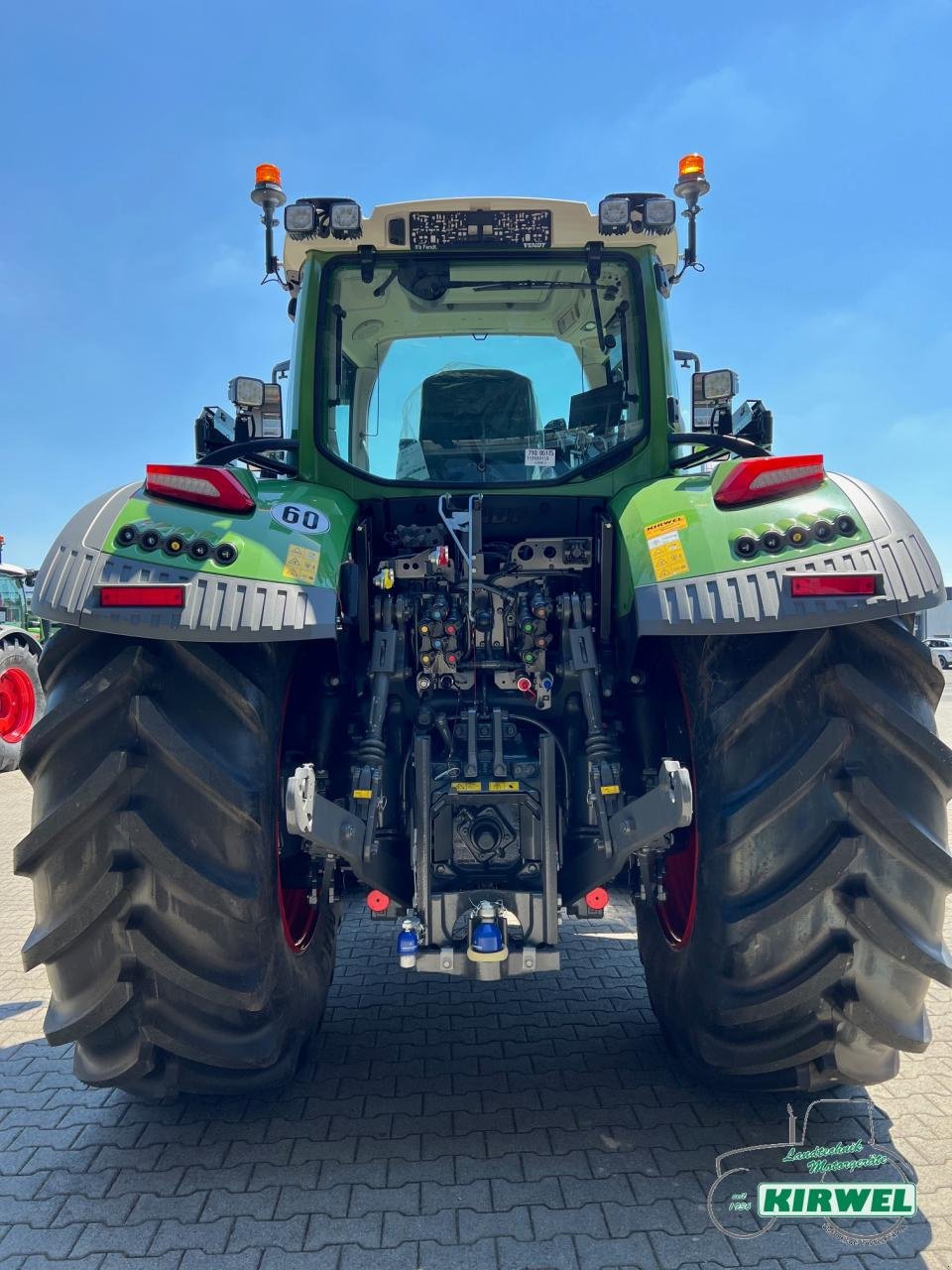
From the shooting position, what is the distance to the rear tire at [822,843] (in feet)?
6.74

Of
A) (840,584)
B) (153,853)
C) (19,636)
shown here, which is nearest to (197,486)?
(153,853)

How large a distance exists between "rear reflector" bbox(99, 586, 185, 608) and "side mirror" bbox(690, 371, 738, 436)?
218cm

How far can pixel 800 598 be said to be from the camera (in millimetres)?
2014

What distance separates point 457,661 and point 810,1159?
5.53 ft

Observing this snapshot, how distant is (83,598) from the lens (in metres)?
2.05

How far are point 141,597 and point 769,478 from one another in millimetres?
1596

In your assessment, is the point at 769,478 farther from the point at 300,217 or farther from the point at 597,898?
the point at 300,217

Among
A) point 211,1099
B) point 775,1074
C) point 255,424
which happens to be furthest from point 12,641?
point 775,1074

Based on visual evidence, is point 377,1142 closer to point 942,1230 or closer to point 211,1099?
point 211,1099

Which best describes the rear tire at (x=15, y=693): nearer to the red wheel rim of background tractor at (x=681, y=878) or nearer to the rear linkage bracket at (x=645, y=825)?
the red wheel rim of background tractor at (x=681, y=878)

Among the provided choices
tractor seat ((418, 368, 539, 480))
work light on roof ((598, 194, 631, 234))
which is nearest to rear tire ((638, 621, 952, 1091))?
tractor seat ((418, 368, 539, 480))

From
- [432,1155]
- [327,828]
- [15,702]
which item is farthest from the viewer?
[15,702]

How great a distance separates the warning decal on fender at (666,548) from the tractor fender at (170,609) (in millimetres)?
838

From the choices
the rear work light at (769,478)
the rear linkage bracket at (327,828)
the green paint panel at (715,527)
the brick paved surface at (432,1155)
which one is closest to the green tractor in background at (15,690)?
the brick paved surface at (432,1155)
